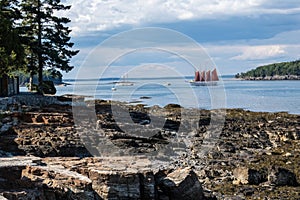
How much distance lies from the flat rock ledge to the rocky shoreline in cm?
3

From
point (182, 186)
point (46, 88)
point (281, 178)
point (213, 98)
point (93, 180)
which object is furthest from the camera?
point (213, 98)

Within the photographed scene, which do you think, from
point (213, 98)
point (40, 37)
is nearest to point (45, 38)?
point (40, 37)

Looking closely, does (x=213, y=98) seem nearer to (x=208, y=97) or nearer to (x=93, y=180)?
(x=208, y=97)

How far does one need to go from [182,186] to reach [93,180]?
2920mm

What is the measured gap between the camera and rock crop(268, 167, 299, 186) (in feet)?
70.9

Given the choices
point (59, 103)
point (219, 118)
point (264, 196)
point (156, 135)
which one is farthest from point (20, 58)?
point (264, 196)

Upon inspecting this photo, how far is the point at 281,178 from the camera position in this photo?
21703mm

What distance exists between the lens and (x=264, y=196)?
783 inches

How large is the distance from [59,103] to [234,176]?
75.5 feet

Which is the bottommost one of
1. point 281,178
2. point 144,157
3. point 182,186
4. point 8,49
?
point 281,178

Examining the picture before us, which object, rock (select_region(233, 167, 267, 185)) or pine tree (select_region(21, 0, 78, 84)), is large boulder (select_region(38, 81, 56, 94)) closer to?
pine tree (select_region(21, 0, 78, 84))

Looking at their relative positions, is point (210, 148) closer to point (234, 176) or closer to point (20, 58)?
point (234, 176)

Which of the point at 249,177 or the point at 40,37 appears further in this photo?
the point at 40,37

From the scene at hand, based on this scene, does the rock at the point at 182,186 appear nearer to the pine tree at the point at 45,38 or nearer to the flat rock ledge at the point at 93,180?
the flat rock ledge at the point at 93,180
